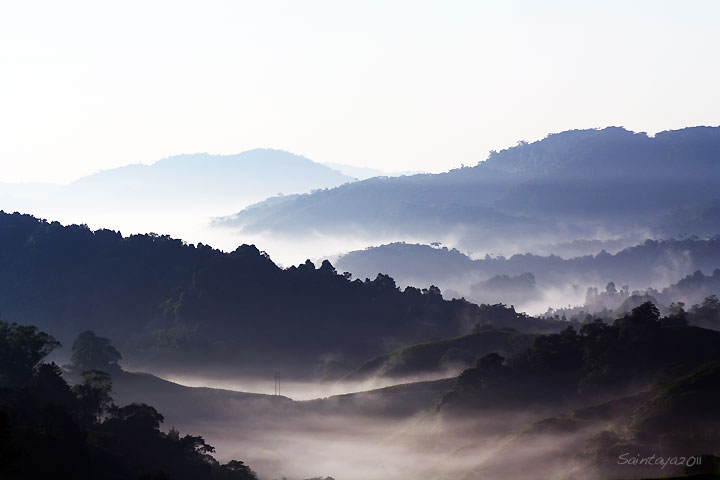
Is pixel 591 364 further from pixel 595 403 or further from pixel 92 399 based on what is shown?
pixel 92 399

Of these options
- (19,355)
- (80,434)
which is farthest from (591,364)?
(80,434)

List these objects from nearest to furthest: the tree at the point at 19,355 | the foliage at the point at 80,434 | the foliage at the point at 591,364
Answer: the foliage at the point at 80,434 < the tree at the point at 19,355 < the foliage at the point at 591,364

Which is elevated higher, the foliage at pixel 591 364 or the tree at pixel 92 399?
the foliage at pixel 591 364

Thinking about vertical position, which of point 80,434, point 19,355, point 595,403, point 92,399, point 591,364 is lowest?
point 80,434

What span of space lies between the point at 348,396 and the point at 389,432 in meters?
23.0

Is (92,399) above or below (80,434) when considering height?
above

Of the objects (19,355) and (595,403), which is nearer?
(19,355)

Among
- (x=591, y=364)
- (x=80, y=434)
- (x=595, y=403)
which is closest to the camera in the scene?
(x=80, y=434)

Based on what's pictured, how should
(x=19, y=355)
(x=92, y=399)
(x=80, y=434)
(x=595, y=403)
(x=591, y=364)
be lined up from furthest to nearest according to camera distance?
(x=591, y=364) → (x=595, y=403) → (x=19, y=355) → (x=92, y=399) → (x=80, y=434)

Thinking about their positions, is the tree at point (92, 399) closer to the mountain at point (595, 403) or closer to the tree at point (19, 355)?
the tree at point (19, 355)

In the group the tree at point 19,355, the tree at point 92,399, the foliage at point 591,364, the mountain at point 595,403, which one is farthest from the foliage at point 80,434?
the foliage at point 591,364

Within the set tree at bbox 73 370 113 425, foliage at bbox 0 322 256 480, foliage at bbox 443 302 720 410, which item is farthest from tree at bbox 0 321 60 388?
foliage at bbox 443 302 720 410

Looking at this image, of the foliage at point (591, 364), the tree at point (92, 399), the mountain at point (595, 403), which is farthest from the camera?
the foliage at point (591, 364)

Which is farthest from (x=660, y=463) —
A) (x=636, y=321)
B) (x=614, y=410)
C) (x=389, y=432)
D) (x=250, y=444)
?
(x=250, y=444)
